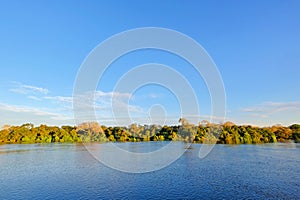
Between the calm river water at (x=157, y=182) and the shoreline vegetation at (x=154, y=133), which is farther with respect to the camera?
the shoreline vegetation at (x=154, y=133)

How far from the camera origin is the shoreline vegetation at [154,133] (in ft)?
325

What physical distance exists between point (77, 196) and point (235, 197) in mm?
16707

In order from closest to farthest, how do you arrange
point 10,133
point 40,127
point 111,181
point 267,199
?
point 267,199
point 111,181
point 10,133
point 40,127

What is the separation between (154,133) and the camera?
129375mm

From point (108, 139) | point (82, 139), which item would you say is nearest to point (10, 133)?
point (82, 139)

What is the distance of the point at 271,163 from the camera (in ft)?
137

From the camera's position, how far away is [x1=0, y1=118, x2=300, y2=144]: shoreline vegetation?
325 ft

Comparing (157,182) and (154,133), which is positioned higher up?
(154,133)

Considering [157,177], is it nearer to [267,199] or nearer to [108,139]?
[267,199]

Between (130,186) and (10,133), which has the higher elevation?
(10,133)

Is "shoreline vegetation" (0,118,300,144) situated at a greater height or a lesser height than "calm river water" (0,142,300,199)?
greater

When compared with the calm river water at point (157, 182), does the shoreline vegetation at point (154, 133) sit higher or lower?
higher

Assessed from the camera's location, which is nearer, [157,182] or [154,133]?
[157,182]

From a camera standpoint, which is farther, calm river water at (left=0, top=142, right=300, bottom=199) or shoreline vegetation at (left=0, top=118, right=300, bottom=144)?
shoreline vegetation at (left=0, top=118, right=300, bottom=144)
